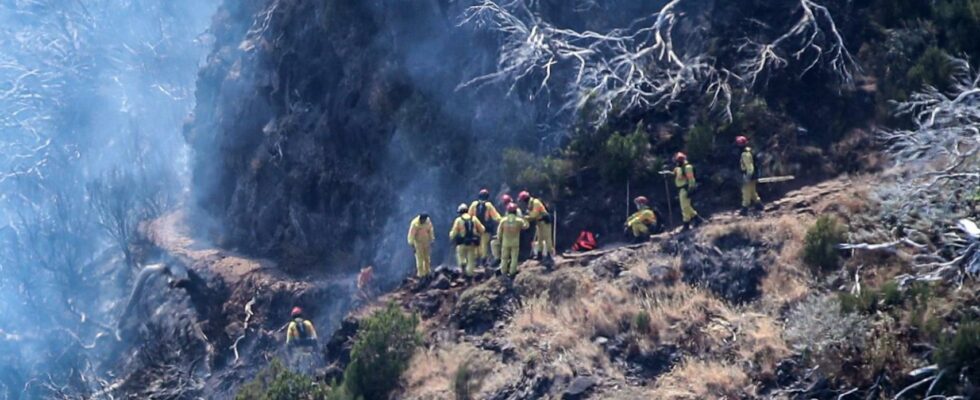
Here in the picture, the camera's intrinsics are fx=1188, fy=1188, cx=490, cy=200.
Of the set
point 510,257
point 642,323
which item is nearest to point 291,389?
point 510,257

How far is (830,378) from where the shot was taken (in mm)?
15453

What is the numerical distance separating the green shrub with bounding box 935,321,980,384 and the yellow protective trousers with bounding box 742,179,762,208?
251 inches

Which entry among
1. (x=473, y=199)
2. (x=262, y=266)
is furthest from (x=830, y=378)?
(x=262, y=266)

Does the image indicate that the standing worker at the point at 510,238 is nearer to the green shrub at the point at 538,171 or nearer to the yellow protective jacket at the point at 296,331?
the green shrub at the point at 538,171

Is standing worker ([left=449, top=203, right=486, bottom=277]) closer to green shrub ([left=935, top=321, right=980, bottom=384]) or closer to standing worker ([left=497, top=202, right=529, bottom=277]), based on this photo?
standing worker ([left=497, top=202, right=529, bottom=277])

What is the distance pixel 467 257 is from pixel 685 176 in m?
4.15

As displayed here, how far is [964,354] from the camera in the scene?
14156mm

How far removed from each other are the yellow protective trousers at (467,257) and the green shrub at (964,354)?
901cm

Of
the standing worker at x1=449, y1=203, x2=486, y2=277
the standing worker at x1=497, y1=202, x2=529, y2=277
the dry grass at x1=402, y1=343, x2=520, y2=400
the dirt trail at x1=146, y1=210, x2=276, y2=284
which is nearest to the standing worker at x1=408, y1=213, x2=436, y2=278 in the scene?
the standing worker at x1=449, y1=203, x2=486, y2=277

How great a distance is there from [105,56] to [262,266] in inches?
916

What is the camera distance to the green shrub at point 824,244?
692 inches

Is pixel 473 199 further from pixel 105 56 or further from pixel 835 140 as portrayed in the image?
pixel 105 56

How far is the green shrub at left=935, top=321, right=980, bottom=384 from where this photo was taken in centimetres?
1412

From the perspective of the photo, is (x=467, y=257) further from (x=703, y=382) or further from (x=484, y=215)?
(x=703, y=382)
